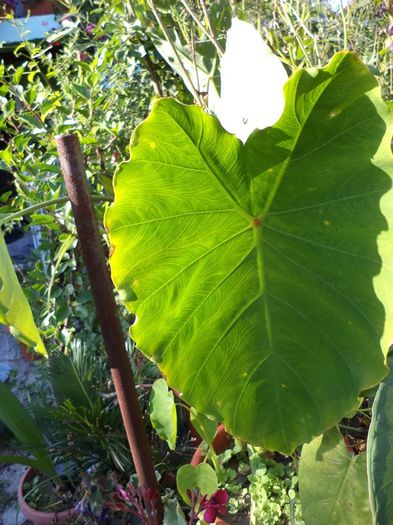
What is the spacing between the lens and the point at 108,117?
1789 millimetres

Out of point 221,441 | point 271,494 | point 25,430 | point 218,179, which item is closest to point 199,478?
point 271,494

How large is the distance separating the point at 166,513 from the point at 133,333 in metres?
0.57

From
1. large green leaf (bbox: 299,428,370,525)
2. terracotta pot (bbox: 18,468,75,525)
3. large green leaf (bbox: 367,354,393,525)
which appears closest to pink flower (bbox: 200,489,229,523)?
large green leaf (bbox: 299,428,370,525)

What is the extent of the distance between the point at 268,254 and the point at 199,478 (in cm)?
48

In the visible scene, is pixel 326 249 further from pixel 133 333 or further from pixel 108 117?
pixel 108 117

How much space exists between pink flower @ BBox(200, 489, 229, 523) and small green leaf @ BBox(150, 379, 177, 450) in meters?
0.12

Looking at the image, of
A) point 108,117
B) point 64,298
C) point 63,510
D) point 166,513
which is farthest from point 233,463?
point 108,117

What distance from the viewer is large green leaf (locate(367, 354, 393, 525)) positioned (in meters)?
0.81

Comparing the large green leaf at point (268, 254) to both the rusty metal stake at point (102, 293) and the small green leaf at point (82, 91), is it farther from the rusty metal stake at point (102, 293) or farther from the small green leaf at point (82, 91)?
the small green leaf at point (82, 91)

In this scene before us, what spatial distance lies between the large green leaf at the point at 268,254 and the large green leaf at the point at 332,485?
129 mm

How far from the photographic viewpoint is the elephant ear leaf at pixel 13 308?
0.81m

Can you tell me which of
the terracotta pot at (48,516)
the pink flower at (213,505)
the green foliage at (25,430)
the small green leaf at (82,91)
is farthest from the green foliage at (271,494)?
the small green leaf at (82,91)

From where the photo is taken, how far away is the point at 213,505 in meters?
1.16

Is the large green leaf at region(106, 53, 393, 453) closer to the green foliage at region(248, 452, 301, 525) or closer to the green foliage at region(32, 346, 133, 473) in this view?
the green foliage at region(248, 452, 301, 525)
